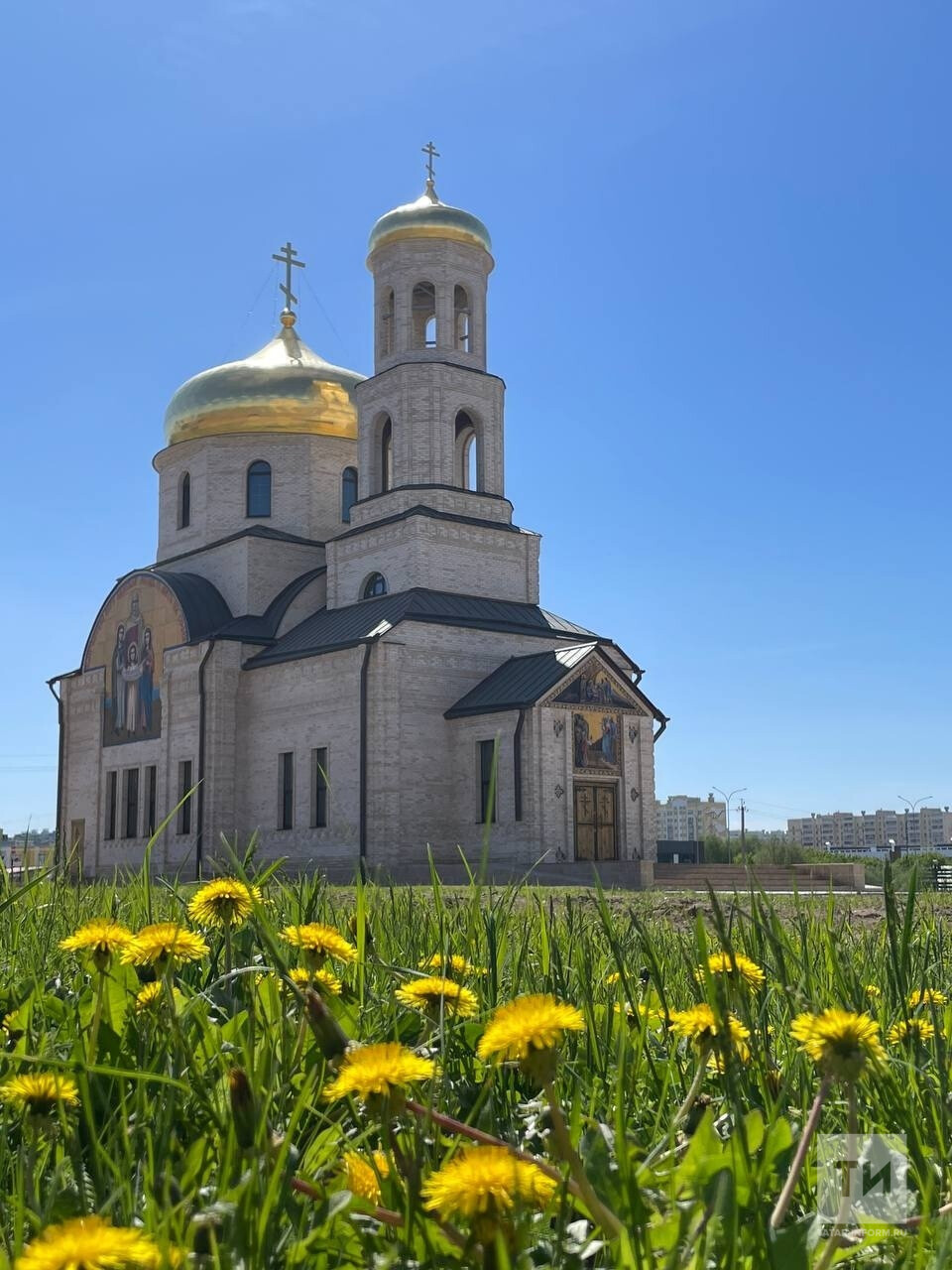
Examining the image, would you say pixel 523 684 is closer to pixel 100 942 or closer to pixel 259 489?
pixel 259 489

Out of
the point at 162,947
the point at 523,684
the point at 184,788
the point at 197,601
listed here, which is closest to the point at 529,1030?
the point at 162,947

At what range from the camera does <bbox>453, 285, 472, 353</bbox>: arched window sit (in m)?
27.5

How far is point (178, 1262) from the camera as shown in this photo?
Answer: 2.99 ft

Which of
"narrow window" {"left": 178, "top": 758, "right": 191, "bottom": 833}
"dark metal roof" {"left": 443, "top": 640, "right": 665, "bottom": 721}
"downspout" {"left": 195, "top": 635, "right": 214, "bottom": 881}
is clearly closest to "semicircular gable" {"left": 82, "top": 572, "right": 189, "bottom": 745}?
"downspout" {"left": 195, "top": 635, "right": 214, "bottom": 881}

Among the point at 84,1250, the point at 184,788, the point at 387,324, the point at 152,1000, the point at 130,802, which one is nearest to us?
the point at 84,1250

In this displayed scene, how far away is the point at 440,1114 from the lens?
1312 mm

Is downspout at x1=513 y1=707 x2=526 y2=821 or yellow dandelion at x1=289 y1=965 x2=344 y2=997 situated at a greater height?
downspout at x1=513 y1=707 x2=526 y2=821

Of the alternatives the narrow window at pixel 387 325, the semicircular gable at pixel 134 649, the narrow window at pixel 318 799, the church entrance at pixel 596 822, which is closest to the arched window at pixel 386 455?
the narrow window at pixel 387 325

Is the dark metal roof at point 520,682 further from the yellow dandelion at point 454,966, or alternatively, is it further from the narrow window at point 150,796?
the yellow dandelion at point 454,966

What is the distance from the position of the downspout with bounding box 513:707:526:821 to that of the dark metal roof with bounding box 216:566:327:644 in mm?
7582

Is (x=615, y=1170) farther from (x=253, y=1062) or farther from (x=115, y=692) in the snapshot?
(x=115, y=692)

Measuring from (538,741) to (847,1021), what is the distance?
22.2 m

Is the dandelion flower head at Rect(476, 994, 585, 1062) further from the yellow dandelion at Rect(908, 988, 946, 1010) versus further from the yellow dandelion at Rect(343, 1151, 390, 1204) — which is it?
the yellow dandelion at Rect(908, 988, 946, 1010)

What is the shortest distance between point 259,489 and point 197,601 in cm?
364
